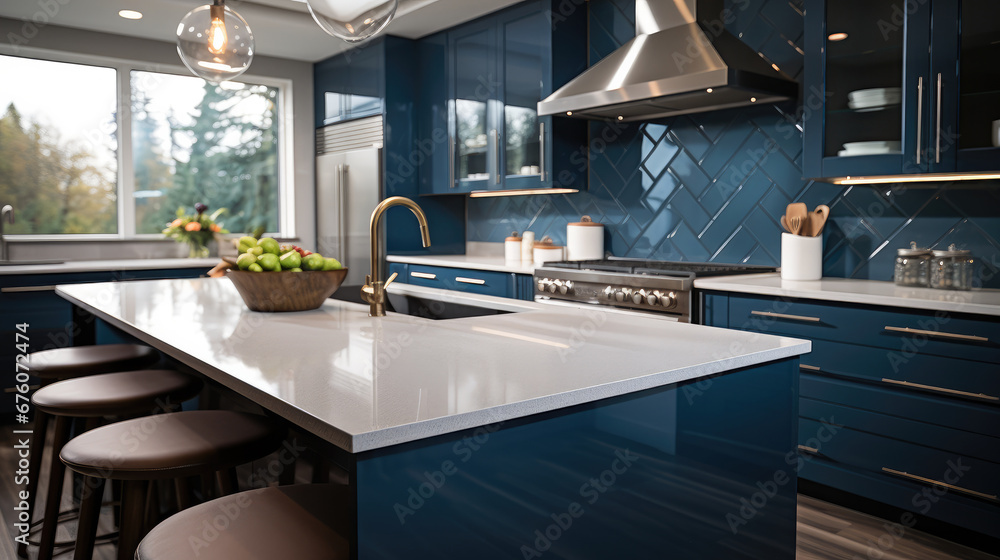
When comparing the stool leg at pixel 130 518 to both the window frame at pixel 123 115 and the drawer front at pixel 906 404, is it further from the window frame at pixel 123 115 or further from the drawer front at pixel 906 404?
the window frame at pixel 123 115

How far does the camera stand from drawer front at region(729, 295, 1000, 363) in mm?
2291

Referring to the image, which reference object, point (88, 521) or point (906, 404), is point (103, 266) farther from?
point (906, 404)

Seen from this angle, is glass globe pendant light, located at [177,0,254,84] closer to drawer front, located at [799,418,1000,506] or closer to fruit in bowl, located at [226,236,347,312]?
fruit in bowl, located at [226,236,347,312]

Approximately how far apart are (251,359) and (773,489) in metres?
1.08

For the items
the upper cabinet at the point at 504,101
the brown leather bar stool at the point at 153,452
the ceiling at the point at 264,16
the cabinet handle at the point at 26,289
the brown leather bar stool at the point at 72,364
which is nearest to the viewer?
the brown leather bar stool at the point at 153,452

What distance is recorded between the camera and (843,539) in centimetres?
240

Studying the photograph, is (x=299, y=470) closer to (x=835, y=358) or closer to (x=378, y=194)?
(x=835, y=358)

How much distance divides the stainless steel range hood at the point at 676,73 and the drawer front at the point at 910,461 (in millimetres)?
1418

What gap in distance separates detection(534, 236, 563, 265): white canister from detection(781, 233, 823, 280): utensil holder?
4.53ft

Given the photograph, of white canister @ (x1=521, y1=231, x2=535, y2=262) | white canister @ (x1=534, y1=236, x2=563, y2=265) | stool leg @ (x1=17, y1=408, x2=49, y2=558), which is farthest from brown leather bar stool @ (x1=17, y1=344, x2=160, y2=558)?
white canister @ (x1=521, y1=231, x2=535, y2=262)

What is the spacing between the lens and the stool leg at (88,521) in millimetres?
1597

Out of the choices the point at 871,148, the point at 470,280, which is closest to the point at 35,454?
the point at 470,280

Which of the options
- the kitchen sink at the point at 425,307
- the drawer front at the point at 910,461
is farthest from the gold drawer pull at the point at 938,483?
the kitchen sink at the point at 425,307

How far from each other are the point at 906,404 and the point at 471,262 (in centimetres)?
244
